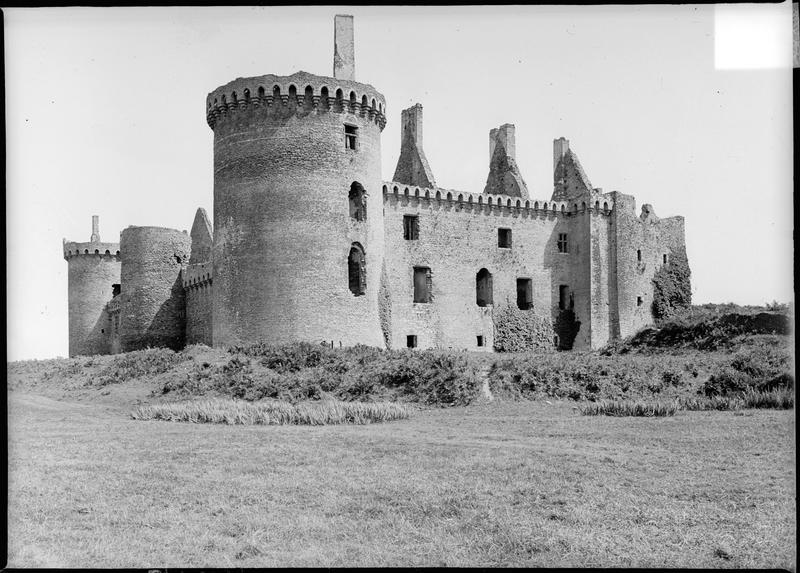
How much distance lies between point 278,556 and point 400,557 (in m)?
1.33

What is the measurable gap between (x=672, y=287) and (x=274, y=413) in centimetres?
2813

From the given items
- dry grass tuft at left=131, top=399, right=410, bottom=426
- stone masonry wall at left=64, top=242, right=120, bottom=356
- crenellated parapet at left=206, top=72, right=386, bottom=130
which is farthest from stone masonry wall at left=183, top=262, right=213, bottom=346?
dry grass tuft at left=131, top=399, right=410, bottom=426

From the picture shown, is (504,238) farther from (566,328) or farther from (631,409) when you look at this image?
(631,409)

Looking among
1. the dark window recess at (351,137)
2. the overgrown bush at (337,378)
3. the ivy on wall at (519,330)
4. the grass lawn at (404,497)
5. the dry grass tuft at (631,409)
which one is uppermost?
the dark window recess at (351,137)

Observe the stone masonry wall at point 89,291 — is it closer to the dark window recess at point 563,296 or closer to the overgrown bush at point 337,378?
the overgrown bush at point 337,378

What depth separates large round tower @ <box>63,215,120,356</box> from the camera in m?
45.0

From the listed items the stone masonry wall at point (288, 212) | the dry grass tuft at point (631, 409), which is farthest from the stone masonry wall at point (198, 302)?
the dry grass tuft at point (631, 409)

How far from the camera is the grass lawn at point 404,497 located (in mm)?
10039

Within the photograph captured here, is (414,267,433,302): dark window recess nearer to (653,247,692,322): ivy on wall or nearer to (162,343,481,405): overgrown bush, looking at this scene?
(162,343,481,405): overgrown bush

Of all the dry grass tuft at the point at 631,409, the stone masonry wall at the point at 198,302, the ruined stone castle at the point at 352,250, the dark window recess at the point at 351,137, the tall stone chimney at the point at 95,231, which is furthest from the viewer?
the tall stone chimney at the point at 95,231

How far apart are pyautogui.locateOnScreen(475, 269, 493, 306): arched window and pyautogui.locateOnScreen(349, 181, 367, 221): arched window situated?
849 cm

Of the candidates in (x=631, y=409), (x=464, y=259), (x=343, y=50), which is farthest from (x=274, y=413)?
(x=464, y=259)

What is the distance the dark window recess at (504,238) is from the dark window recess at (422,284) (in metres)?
4.51

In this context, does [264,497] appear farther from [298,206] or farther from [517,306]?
[517,306]
